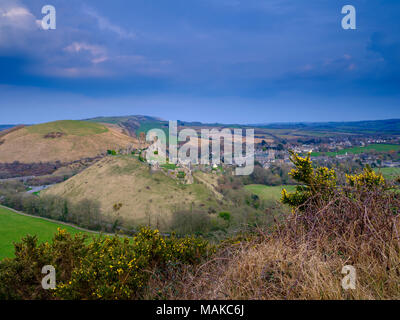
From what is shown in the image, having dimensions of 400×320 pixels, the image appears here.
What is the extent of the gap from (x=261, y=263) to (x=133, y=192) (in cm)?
4075

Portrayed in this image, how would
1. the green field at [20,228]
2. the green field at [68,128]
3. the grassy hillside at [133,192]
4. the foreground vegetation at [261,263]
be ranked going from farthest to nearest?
the green field at [68,128], the grassy hillside at [133,192], the green field at [20,228], the foreground vegetation at [261,263]

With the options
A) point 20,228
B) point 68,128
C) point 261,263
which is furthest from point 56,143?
point 261,263

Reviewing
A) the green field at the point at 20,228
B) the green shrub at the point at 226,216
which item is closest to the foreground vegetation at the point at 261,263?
the green shrub at the point at 226,216

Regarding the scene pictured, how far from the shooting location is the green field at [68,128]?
10350cm

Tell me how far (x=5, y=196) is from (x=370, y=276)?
54672 mm

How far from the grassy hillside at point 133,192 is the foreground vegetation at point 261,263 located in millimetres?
28085

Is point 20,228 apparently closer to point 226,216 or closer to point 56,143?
point 226,216

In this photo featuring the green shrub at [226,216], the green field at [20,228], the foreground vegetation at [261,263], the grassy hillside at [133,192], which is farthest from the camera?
the grassy hillside at [133,192]

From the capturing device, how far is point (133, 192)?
139 ft

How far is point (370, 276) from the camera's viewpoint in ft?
11.2

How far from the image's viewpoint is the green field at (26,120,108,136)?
340ft

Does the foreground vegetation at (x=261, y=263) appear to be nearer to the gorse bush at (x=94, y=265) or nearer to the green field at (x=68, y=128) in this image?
the gorse bush at (x=94, y=265)
